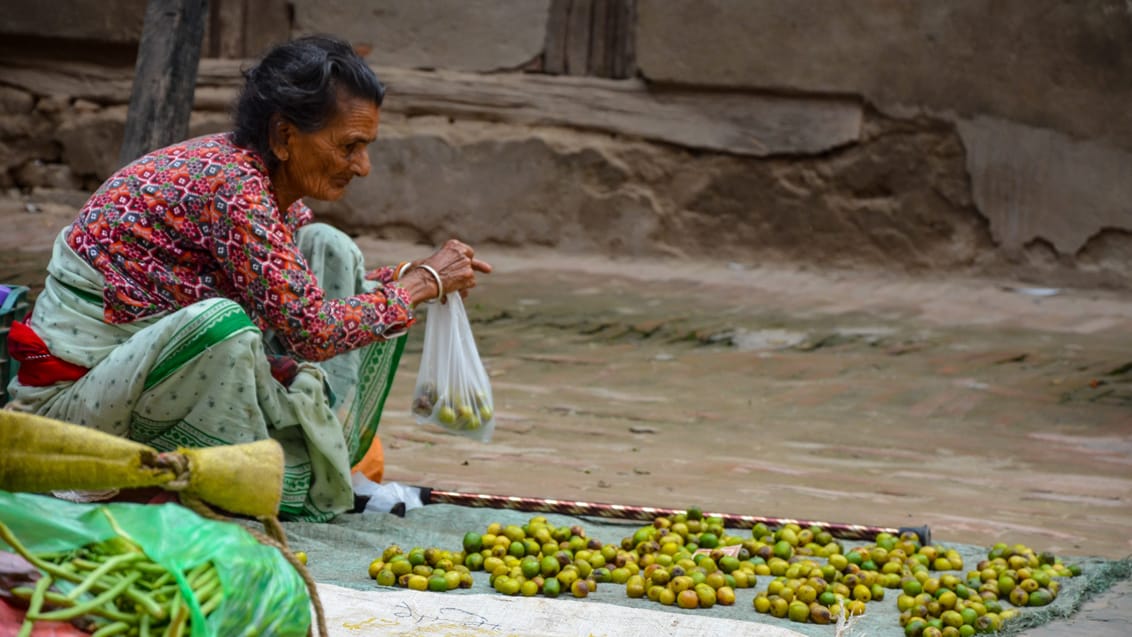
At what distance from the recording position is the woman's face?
11.4 ft

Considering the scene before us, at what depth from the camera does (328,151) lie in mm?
3492

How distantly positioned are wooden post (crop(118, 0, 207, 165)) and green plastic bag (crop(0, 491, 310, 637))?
4.13m

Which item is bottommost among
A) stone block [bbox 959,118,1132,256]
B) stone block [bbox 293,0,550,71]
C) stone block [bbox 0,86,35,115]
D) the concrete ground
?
the concrete ground

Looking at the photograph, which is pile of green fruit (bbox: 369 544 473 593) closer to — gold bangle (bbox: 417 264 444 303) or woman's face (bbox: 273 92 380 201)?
gold bangle (bbox: 417 264 444 303)

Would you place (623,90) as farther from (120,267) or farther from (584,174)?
(120,267)

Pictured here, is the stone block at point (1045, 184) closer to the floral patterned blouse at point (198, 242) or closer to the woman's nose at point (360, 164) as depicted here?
the woman's nose at point (360, 164)

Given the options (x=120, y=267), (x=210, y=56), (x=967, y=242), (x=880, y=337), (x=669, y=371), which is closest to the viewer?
(x=120, y=267)

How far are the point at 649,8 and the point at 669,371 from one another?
3.24m

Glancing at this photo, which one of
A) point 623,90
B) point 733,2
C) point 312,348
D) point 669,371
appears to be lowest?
point 669,371

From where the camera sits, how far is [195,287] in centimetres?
344

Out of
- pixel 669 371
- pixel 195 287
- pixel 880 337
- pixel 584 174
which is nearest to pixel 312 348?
pixel 195 287

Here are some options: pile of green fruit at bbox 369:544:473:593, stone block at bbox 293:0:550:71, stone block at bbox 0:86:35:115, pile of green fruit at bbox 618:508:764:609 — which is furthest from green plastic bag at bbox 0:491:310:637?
stone block at bbox 0:86:35:115

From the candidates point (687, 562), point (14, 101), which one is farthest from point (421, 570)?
point (14, 101)

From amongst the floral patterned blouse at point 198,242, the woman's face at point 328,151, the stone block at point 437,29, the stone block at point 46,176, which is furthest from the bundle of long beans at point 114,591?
the stone block at point 46,176
